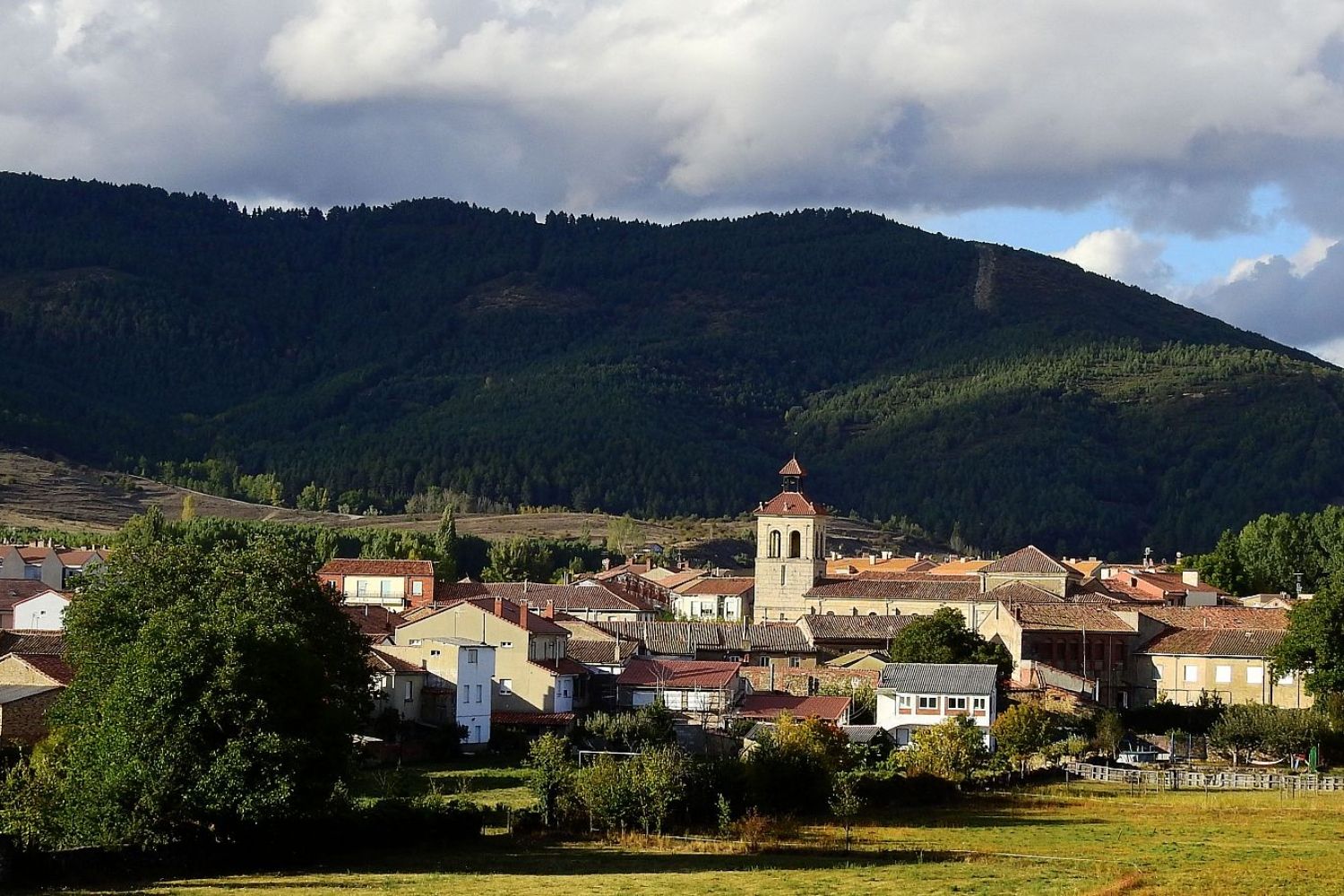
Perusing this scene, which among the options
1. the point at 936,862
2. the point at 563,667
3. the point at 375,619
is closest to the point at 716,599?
the point at 375,619

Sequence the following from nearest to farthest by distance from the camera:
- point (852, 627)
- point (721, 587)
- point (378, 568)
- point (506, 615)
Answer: point (506, 615) < point (852, 627) < point (378, 568) < point (721, 587)

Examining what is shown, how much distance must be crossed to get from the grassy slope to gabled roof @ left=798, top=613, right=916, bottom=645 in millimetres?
40947

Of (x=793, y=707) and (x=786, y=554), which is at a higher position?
(x=786, y=554)

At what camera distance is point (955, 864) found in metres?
50.2

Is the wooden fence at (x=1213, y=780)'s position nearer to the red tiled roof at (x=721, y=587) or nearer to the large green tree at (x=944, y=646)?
the large green tree at (x=944, y=646)

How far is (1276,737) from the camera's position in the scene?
81125mm

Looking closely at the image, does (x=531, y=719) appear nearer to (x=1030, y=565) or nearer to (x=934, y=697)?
(x=934, y=697)

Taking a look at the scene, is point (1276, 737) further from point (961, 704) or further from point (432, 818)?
point (432, 818)

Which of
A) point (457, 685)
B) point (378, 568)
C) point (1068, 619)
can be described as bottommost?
point (457, 685)

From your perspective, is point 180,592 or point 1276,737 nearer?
point 180,592

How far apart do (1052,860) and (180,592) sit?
73.5 ft

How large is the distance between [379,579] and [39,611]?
26.6m

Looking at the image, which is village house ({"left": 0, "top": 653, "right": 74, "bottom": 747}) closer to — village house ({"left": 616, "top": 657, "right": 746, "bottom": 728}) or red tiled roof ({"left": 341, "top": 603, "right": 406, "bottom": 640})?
red tiled roof ({"left": 341, "top": 603, "right": 406, "bottom": 640})

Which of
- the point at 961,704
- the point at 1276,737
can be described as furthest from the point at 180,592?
the point at 1276,737
